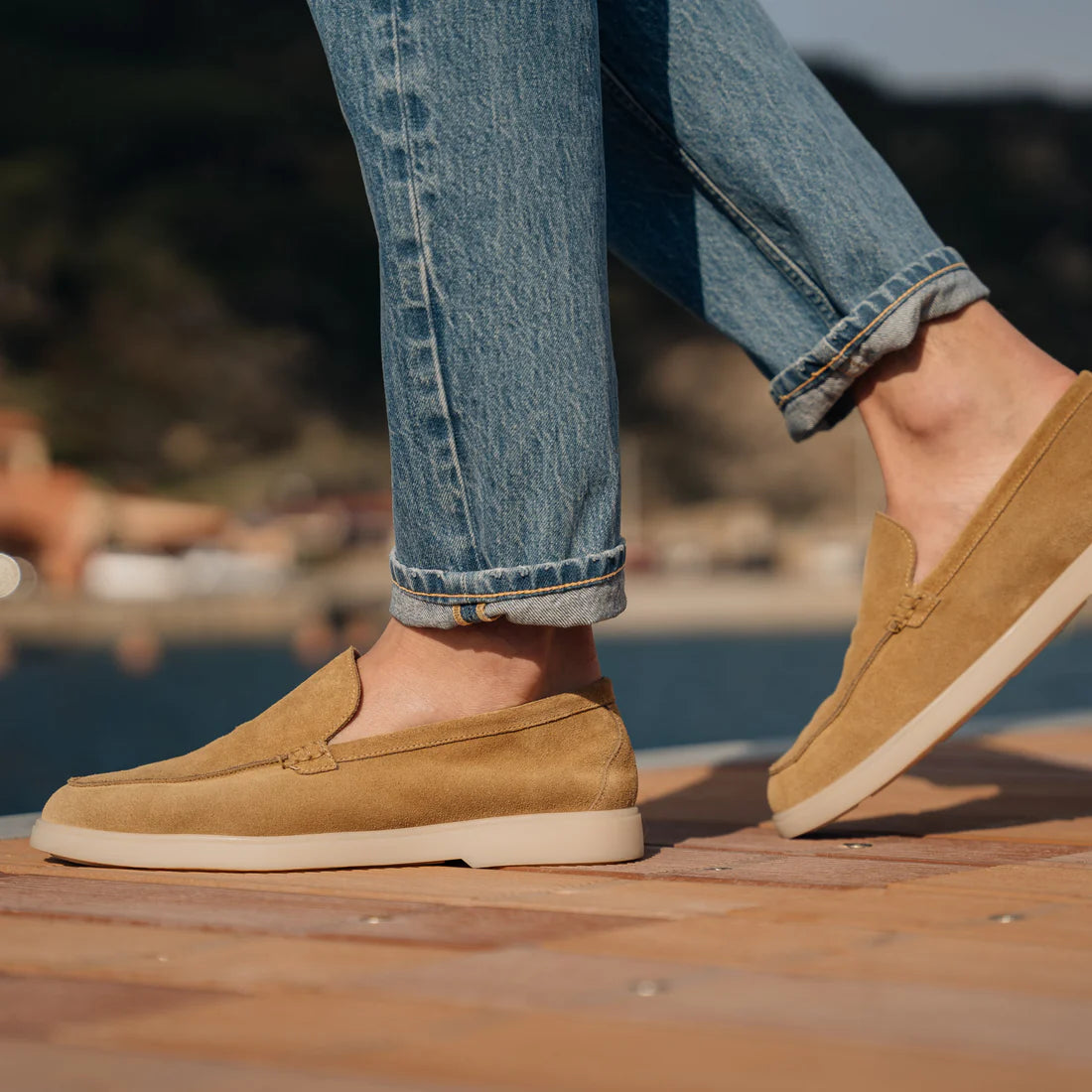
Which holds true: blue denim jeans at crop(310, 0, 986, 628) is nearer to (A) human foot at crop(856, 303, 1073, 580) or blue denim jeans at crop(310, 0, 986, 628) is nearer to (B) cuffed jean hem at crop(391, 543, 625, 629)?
(B) cuffed jean hem at crop(391, 543, 625, 629)

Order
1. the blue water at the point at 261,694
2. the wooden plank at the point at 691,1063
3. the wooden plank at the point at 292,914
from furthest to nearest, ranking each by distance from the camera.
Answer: the blue water at the point at 261,694, the wooden plank at the point at 292,914, the wooden plank at the point at 691,1063

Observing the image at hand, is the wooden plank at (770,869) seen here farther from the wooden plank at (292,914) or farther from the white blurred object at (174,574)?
the white blurred object at (174,574)

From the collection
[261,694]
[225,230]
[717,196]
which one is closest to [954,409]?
[717,196]

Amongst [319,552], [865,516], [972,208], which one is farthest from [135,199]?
[972,208]

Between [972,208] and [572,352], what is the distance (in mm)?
56564

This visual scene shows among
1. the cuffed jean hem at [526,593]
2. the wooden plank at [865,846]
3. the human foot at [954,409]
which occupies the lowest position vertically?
the wooden plank at [865,846]

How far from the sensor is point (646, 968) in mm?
469

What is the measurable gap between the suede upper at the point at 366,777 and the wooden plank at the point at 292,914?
3.0 inches

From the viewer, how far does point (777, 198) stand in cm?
78

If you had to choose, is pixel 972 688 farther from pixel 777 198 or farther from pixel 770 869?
pixel 777 198

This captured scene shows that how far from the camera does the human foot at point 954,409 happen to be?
79 centimetres

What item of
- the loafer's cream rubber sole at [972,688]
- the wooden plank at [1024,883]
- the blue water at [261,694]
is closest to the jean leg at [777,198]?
the loafer's cream rubber sole at [972,688]

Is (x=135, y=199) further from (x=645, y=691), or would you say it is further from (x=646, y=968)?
(x=646, y=968)

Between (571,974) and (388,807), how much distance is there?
30cm
